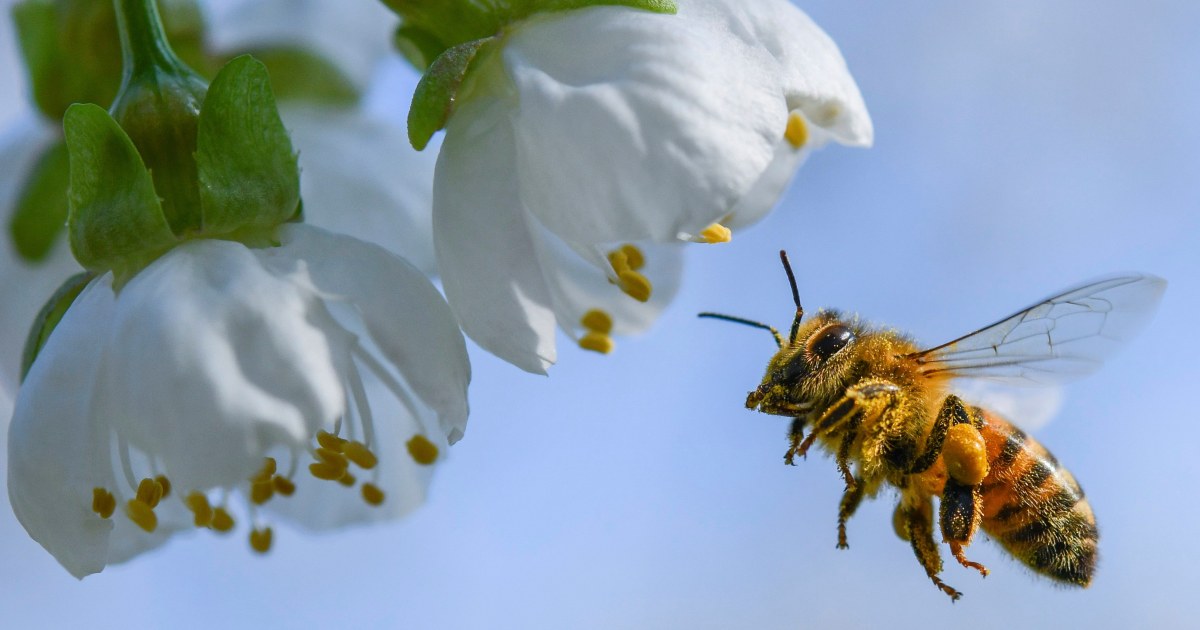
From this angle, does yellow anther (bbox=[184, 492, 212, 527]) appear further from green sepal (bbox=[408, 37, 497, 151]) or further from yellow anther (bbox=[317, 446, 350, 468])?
green sepal (bbox=[408, 37, 497, 151])

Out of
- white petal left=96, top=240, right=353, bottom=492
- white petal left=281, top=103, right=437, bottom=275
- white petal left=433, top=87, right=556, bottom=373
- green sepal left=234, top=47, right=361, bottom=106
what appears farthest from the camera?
green sepal left=234, top=47, right=361, bottom=106

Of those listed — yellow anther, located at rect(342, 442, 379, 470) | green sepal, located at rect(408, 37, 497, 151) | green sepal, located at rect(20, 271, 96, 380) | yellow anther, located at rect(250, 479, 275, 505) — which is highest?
green sepal, located at rect(408, 37, 497, 151)

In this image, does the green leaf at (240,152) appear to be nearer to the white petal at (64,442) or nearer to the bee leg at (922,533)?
the white petal at (64,442)

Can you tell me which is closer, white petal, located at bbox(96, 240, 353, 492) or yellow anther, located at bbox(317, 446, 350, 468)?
white petal, located at bbox(96, 240, 353, 492)

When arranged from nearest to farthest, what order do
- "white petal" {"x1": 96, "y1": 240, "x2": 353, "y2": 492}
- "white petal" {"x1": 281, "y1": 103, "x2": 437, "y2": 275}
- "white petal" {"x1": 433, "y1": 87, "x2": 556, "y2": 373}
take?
1. "white petal" {"x1": 96, "y1": 240, "x2": 353, "y2": 492}
2. "white petal" {"x1": 433, "y1": 87, "x2": 556, "y2": 373}
3. "white petal" {"x1": 281, "y1": 103, "x2": 437, "y2": 275}

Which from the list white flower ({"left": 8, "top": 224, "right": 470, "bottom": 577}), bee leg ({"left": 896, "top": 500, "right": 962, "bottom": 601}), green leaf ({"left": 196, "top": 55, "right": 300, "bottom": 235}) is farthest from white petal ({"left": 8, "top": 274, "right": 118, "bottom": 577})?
bee leg ({"left": 896, "top": 500, "right": 962, "bottom": 601})

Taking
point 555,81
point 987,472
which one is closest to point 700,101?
point 555,81
